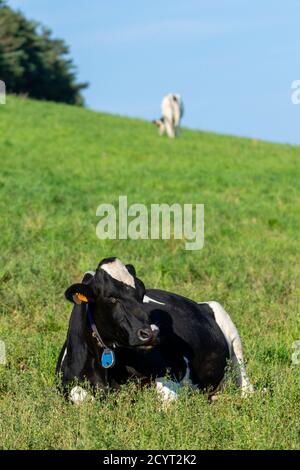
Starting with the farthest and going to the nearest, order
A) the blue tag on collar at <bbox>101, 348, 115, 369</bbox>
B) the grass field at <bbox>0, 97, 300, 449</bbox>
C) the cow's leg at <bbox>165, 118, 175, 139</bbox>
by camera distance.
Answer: the cow's leg at <bbox>165, 118, 175, 139</bbox>
the blue tag on collar at <bbox>101, 348, 115, 369</bbox>
the grass field at <bbox>0, 97, 300, 449</bbox>

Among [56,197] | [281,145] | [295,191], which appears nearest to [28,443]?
[56,197]

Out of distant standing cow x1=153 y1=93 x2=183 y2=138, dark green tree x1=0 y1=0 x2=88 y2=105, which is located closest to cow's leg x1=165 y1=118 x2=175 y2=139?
distant standing cow x1=153 y1=93 x2=183 y2=138

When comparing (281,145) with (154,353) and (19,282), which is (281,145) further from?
(154,353)

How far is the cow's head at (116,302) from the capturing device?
6473 mm

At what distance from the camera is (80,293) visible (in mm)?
6602

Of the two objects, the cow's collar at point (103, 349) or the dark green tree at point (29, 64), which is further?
the dark green tree at point (29, 64)

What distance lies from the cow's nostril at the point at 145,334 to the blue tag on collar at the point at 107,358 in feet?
1.19

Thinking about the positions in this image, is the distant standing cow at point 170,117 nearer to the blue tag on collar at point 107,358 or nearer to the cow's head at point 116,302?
the cow's head at point 116,302

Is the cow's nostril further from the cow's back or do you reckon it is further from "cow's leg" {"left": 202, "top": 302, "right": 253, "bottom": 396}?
"cow's leg" {"left": 202, "top": 302, "right": 253, "bottom": 396}

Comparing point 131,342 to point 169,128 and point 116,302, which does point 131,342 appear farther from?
point 169,128

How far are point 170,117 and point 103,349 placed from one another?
3182cm

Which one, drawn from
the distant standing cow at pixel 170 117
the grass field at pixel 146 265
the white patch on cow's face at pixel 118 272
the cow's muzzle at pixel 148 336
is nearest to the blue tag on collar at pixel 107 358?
the grass field at pixel 146 265

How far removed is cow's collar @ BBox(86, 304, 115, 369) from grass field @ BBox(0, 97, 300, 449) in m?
0.24

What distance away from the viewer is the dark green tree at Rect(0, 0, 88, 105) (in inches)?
2584
